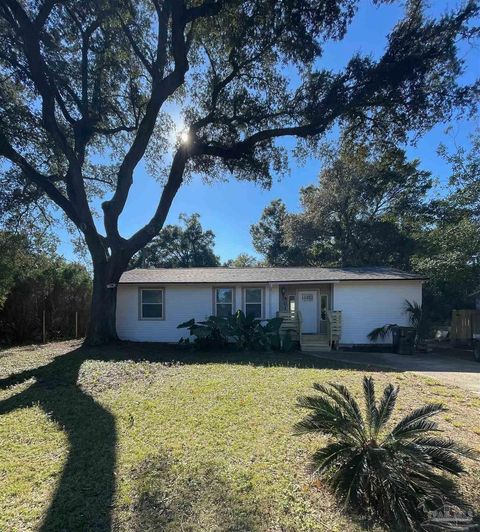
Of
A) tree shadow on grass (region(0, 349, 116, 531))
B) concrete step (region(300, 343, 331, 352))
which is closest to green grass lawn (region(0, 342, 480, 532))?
tree shadow on grass (region(0, 349, 116, 531))

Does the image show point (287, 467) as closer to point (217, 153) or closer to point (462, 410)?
point (462, 410)

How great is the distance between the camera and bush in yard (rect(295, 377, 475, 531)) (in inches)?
115

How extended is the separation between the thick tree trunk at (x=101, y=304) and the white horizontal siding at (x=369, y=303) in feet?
27.8

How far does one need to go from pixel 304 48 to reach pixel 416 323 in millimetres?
10404

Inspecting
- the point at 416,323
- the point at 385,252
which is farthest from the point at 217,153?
the point at 385,252

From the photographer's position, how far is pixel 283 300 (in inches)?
625

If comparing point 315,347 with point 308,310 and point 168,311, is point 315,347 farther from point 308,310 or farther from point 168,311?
point 168,311

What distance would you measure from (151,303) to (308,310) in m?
6.66

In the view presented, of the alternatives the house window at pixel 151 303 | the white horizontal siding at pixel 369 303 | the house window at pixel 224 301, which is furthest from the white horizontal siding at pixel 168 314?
the white horizontal siding at pixel 369 303

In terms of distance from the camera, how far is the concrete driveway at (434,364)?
28.6 feet

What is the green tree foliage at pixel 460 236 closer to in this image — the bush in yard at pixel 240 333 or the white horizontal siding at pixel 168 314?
the bush in yard at pixel 240 333

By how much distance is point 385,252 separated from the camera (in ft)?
81.8

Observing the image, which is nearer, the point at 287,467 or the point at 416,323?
the point at 287,467

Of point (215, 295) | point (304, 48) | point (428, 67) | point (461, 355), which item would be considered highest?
point (304, 48)
